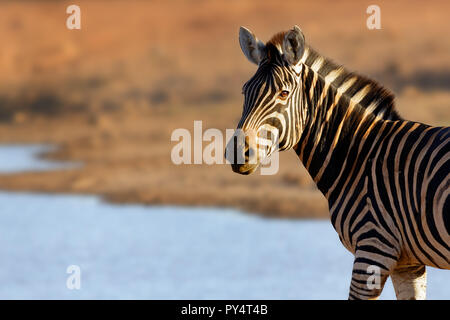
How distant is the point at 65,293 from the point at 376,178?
974cm

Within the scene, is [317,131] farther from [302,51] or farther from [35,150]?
[35,150]

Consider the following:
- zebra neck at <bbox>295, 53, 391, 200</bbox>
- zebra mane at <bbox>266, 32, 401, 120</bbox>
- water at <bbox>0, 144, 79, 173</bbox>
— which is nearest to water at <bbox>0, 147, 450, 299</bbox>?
zebra neck at <bbox>295, 53, 391, 200</bbox>

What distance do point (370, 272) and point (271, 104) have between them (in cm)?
141

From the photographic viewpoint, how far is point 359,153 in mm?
5727

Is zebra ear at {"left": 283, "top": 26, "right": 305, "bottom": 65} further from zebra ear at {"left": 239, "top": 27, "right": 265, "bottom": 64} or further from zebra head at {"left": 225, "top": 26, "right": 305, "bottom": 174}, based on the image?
zebra ear at {"left": 239, "top": 27, "right": 265, "bottom": 64}

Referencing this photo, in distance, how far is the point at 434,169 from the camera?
526cm

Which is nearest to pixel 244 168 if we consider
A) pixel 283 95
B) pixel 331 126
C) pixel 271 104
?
pixel 271 104

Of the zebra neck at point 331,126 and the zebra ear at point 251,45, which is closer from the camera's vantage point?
the zebra ear at point 251,45

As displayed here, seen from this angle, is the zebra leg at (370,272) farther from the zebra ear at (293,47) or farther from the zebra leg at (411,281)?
the zebra ear at (293,47)

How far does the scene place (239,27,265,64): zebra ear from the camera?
5.65m

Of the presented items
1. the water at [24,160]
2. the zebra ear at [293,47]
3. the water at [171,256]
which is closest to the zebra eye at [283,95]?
the zebra ear at [293,47]

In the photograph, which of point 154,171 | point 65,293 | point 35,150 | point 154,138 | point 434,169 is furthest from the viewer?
point 35,150

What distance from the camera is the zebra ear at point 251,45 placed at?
5652mm
